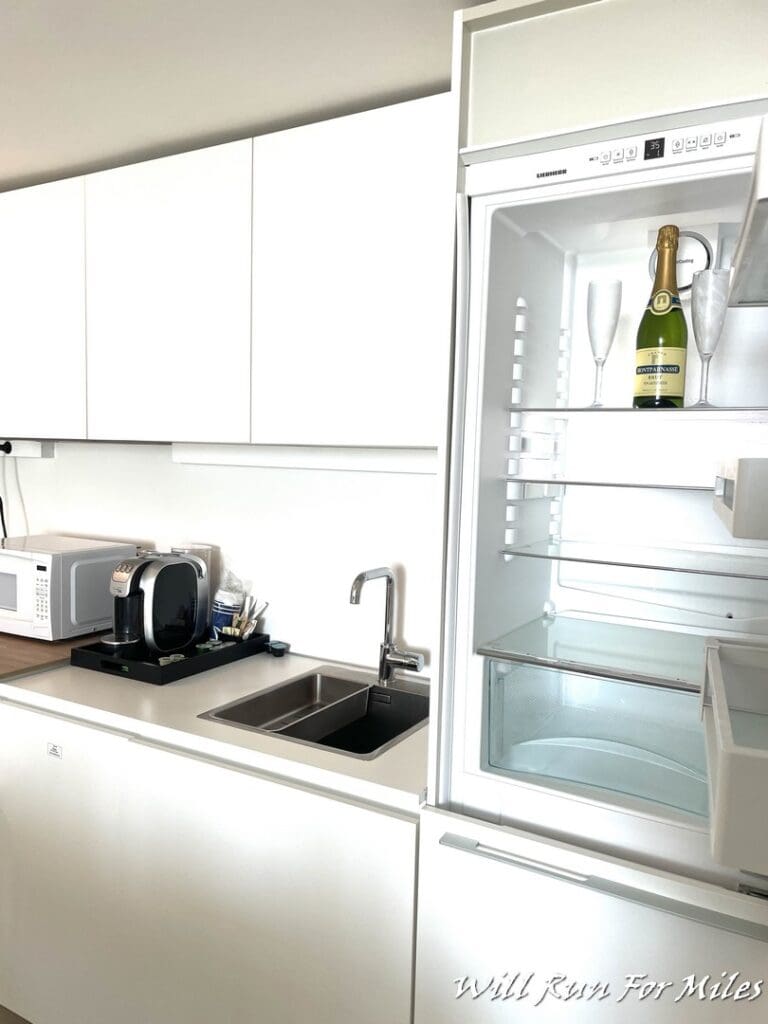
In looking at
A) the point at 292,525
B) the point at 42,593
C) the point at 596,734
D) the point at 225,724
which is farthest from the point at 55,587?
the point at 596,734

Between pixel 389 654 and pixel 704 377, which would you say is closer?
pixel 704 377

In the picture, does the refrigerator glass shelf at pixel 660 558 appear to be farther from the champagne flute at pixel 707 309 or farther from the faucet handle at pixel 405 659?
the faucet handle at pixel 405 659

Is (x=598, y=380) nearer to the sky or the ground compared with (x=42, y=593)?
nearer to the sky

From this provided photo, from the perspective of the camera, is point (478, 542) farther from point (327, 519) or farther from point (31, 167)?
point (31, 167)

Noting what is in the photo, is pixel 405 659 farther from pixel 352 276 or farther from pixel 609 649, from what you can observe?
pixel 352 276

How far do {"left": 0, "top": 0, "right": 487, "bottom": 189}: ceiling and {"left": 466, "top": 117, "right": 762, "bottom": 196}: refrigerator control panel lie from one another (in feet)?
1.32

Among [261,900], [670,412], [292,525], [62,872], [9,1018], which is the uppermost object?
[670,412]

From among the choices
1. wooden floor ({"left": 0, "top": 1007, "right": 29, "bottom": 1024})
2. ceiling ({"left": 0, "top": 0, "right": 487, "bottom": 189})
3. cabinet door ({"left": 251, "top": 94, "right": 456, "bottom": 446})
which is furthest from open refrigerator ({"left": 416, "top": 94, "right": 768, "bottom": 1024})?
wooden floor ({"left": 0, "top": 1007, "right": 29, "bottom": 1024})

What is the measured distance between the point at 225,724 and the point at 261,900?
39 cm

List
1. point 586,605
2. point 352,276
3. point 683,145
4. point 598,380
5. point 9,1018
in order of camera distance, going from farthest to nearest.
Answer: point 9,1018, point 352,276, point 586,605, point 598,380, point 683,145

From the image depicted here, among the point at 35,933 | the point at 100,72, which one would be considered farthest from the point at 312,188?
the point at 35,933

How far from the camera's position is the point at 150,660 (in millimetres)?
2168

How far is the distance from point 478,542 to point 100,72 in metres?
1.40

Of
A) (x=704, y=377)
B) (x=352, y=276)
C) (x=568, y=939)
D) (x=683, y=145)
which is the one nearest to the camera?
(x=683, y=145)
